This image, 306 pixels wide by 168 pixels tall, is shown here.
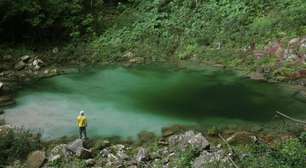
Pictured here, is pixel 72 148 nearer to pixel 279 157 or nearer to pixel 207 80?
pixel 279 157

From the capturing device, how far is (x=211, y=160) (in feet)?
36.2

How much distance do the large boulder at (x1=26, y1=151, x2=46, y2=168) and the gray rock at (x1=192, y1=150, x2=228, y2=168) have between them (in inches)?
183

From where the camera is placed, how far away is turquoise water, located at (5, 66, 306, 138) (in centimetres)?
1638

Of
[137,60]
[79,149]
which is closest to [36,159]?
[79,149]

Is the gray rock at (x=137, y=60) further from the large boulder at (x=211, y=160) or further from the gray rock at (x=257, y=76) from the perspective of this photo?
the large boulder at (x=211, y=160)

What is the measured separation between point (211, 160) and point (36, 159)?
210 inches

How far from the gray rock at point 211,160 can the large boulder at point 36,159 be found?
464cm

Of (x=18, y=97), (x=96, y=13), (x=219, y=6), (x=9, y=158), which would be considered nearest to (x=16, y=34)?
(x=96, y=13)

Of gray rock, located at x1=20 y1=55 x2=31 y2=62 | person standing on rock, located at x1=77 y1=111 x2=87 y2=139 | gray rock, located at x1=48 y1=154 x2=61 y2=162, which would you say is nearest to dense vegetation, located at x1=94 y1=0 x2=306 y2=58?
gray rock, located at x1=20 y1=55 x2=31 y2=62

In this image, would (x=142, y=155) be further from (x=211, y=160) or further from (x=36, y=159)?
(x=36, y=159)

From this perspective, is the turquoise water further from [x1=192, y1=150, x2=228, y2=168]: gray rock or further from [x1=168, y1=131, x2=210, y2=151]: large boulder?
[x1=192, y1=150, x2=228, y2=168]: gray rock

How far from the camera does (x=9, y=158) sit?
43.4 ft

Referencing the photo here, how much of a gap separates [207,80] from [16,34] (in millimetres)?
12501

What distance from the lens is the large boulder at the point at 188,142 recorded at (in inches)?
495
